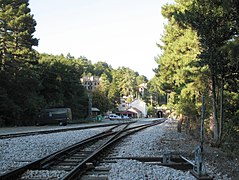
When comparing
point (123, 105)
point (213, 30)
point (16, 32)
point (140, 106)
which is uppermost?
point (16, 32)

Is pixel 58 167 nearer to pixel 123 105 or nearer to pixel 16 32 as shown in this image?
pixel 16 32

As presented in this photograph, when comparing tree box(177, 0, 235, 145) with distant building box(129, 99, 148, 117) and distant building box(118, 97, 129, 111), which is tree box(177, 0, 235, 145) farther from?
distant building box(118, 97, 129, 111)

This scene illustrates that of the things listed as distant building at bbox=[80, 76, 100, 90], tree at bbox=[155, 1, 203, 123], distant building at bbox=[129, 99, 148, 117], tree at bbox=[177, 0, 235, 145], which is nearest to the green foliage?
tree at bbox=[177, 0, 235, 145]

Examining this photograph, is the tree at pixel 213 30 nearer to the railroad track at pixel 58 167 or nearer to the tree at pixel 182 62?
the tree at pixel 182 62

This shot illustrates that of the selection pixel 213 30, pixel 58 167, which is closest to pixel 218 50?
pixel 213 30

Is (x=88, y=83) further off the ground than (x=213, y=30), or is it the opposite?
(x=88, y=83)

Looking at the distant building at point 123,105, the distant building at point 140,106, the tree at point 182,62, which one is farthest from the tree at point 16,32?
the distant building at point 123,105

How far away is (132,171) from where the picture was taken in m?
8.17

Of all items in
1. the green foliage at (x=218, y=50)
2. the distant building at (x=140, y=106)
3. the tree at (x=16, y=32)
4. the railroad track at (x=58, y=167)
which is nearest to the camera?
the railroad track at (x=58, y=167)

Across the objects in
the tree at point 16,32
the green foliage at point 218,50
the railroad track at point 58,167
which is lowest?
the railroad track at point 58,167

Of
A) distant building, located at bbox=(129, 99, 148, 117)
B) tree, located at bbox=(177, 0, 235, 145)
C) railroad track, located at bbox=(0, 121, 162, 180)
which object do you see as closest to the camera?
railroad track, located at bbox=(0, 121, 162, 180)

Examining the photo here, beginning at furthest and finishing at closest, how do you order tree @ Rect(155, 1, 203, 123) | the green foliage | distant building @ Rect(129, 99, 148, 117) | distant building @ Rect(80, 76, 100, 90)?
distant building @ Rect(129, 99, 148, 117), distant building @ Rect(80, 76, 100, 90), tree @ Rect(155, 1, 203, 123), the green foliage

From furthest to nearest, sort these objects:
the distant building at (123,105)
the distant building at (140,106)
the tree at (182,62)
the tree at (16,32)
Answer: the distant building at (123,105)
the distant building at (140,106)
the tree at (16,32)
the tree at (182,62)

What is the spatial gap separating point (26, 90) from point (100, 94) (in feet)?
132
